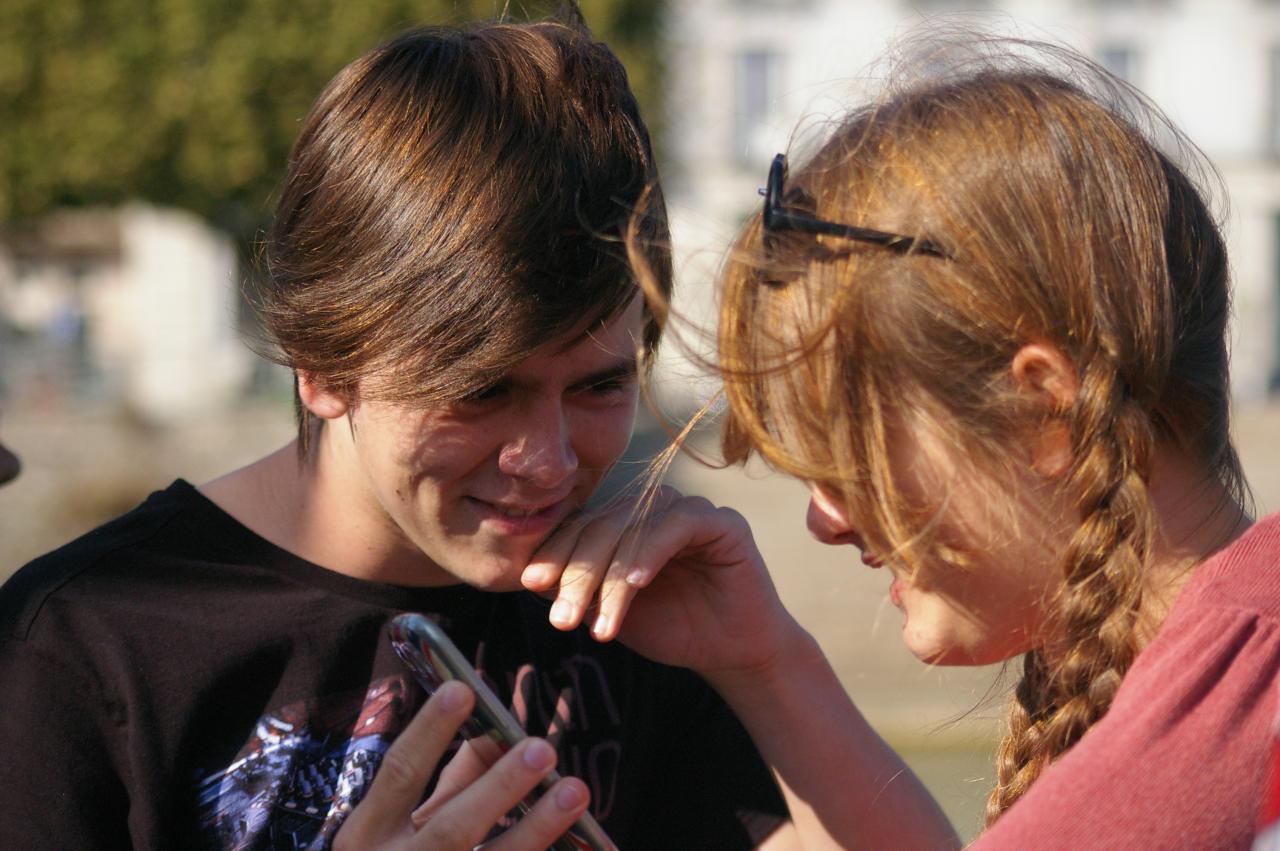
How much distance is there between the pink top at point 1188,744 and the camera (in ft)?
3.82

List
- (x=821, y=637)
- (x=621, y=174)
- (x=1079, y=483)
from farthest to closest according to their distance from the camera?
(x=821, y=637) < (x=621, y=174) < (x=1079, y=483)

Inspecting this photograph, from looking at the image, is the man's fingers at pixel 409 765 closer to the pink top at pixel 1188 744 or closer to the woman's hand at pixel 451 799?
the woman's hand at pixel 451 799

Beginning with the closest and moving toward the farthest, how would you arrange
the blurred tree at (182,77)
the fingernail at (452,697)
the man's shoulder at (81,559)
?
the fingernail at (452,697) < the man's shoulder at (81,559) < the blurred tree at (182,77)

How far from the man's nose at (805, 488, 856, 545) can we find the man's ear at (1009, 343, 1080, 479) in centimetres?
23

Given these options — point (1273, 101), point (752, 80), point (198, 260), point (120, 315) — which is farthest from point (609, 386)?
point (1273, 101)

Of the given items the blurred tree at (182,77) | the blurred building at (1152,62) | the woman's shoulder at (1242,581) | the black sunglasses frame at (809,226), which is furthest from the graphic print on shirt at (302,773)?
the blurred building at (1152,62)

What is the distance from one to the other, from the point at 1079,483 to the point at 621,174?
714 mm

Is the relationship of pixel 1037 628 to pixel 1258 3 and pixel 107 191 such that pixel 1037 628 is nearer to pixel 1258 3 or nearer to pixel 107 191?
pixel 107 191

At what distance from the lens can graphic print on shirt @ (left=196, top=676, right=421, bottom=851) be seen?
179 cm

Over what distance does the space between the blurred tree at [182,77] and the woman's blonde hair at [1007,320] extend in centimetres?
1217

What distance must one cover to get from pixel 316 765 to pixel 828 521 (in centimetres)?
72

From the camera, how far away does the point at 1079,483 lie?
56.6 inches

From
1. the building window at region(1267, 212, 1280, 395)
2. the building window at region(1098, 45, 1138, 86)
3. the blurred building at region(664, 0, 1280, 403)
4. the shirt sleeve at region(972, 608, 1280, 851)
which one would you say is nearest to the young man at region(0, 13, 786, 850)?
the shirt sleeve at region(972, 608, 1280, 851)

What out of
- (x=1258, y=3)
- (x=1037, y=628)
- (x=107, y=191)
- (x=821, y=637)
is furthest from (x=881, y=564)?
(x=1258, y=3)
